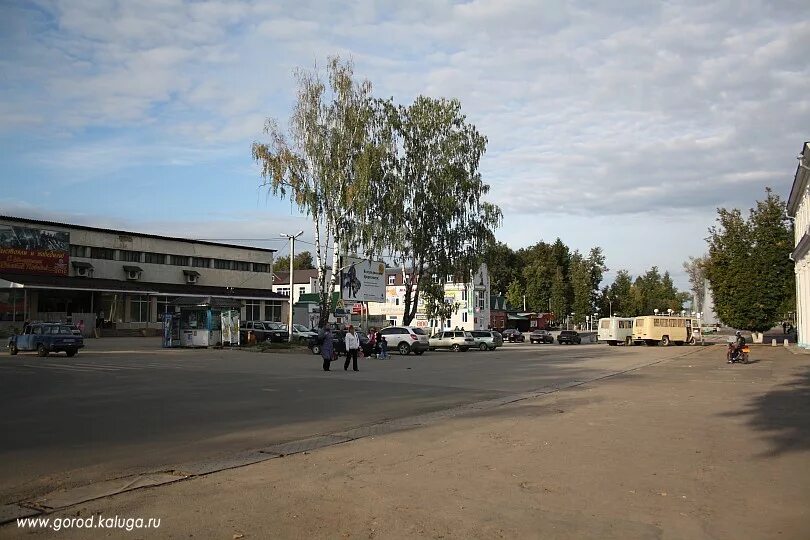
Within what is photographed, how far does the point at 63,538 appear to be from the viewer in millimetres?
5988

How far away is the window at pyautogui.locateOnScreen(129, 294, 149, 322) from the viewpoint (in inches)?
2596

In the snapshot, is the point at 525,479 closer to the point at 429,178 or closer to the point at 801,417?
the point at 801,417

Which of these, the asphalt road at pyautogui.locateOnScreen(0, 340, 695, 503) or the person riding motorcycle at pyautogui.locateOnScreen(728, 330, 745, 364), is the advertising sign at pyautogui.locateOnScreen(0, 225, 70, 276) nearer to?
the asphalt road at pyautogui.locateOnScreen(0, 340, 695, 503)

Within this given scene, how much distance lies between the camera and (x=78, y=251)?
215ft

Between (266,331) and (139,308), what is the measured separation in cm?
2209

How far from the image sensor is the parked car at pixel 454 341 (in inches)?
1975

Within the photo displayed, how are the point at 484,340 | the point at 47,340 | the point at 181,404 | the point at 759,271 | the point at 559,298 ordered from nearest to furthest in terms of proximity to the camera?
the point at 181,404 → the point at 47,340 → the point at 484,340 → the point at 759,271 → the point at 559,298

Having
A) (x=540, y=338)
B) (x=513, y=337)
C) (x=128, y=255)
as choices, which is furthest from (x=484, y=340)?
(x=128, y=255)

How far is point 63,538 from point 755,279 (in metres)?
59.6

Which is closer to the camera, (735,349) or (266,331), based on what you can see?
(735,349)

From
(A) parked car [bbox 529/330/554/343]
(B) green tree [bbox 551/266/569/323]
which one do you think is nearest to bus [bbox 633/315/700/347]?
(A) parked car [bbox 529/330/554/343]

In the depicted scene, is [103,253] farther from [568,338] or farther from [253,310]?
[568,338]

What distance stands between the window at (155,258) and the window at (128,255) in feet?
2.47

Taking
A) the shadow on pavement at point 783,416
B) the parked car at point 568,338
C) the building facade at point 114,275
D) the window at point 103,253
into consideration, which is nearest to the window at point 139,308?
the building facade at point 114,275
